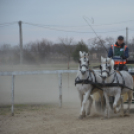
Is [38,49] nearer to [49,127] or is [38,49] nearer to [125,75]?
[125,75]

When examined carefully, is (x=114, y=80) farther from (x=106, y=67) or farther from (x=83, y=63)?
(x=83, y=63)

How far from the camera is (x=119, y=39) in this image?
30.3 ft

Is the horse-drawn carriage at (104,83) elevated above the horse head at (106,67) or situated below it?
below

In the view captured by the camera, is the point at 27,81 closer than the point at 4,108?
No

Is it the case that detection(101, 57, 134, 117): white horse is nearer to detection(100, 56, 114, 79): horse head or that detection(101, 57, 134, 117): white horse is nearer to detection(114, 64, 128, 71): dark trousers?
detection(100, 56, 114, 79): horse head

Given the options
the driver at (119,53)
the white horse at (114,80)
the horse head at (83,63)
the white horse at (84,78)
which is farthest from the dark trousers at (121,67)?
the horse head at (83,63)

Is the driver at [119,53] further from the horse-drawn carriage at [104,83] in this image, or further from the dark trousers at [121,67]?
the horse-drawn carriage at [104,83]

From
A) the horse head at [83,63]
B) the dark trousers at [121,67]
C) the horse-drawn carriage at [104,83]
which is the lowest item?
the horse-drawn carriage at [104,83]

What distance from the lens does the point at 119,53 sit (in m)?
9.38

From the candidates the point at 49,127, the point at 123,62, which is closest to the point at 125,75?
the point at 123,62

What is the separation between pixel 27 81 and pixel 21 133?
45.1 ft

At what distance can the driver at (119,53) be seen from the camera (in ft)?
30.5

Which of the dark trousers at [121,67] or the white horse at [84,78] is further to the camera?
the dark trousers at [121,67]

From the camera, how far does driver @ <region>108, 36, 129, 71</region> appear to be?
365 inches
